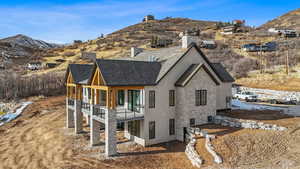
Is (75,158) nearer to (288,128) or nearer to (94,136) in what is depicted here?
(94,136)

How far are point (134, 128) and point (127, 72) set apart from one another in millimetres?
5387

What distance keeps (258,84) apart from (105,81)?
3377 cm

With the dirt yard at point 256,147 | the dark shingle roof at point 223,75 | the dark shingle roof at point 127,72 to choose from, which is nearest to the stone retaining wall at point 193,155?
the dirt yard at point 256,147

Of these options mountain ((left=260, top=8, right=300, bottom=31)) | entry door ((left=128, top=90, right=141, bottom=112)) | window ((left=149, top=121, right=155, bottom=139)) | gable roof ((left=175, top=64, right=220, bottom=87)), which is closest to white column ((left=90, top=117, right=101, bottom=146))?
entry door ((left=128, top=90, right=141, bottom=112))

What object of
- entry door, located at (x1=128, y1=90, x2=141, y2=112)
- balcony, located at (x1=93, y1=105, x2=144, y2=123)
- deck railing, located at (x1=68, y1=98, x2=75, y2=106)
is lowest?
balcony, located at (x1=93, y1=105, x2=144, y2=123)

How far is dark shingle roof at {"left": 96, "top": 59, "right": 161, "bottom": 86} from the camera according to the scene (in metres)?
17.0

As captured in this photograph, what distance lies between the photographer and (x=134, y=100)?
19.9 meters

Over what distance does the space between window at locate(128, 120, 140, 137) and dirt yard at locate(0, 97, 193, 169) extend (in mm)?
1079

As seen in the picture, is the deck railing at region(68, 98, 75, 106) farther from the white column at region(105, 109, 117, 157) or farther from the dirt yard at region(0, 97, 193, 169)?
the white column at region(105, 109, 117, 157)

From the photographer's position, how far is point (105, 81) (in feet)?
54.0

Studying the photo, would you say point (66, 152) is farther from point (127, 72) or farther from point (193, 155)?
point (193, 155)

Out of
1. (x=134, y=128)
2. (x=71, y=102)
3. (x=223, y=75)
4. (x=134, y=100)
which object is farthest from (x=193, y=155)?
(x=71, y=102)

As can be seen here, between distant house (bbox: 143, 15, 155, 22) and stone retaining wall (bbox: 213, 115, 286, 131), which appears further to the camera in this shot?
distant house (bbox: 143, 15, 155, 22)

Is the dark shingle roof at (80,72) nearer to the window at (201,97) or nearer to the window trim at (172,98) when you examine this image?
the window trim at (172,98)
